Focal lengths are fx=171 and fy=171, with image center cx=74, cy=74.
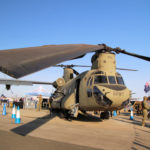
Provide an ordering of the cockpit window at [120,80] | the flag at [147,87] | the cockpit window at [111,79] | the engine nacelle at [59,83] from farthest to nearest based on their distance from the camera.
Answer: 1. the flag at [147,87]
2. the engine nacelle at [59,83]
3. the cockpit window at [120,80]
4. the cockpit window at [111,79]

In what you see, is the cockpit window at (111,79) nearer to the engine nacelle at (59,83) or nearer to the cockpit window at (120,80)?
the cockpit window at (120,80)

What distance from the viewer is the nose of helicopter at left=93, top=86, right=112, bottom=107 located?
9.14 m

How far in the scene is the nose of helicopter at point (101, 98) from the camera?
9145mm

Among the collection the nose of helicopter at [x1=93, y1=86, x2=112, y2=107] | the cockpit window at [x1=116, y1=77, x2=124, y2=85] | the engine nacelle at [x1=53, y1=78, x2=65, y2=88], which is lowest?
the nose of helicopter at [x1=93, y1=86, x2=112, y2=107]

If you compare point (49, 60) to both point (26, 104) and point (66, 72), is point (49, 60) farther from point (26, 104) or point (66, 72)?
point (26, 104)

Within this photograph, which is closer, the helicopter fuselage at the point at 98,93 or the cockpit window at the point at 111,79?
the helicopter fuselage at the point at 98,93

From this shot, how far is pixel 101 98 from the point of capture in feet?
30.4

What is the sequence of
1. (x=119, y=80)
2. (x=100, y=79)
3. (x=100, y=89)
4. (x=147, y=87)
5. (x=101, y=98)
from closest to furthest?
(x=101, y=98), (x=100, y=89), (x=100, y=79), (x=119, y=80), (x=147, y=87)

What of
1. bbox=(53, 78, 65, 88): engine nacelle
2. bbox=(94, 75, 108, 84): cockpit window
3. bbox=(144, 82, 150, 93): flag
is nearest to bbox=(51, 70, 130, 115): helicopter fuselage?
bbox=(94, 75, 108, 84): cockpit window

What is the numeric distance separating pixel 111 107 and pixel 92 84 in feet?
5.60

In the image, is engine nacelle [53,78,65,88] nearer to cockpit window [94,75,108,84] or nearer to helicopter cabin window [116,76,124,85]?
cockpit window [94,75,108,84]

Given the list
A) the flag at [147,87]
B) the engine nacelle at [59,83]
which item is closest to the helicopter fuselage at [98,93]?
the engine nacelle at [59,83]

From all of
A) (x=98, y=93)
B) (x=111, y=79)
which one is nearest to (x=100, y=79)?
(x=111, y=79)

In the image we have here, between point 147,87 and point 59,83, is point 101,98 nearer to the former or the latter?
point 59,83
